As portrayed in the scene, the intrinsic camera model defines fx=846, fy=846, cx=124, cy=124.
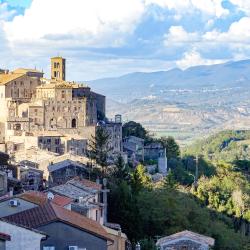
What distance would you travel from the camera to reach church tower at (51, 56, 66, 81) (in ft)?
308

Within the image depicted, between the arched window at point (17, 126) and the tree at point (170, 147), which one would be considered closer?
the arched window at point (17, 126)

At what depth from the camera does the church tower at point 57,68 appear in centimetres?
9394

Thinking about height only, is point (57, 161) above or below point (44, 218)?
below

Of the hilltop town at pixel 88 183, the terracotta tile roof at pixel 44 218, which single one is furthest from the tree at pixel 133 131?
the terracotta tile roof at pixel 44 218

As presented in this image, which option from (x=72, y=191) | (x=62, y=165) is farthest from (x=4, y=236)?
(x=62, y=165)

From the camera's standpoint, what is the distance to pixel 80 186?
116 ft

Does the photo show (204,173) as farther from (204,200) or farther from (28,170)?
(28,170)

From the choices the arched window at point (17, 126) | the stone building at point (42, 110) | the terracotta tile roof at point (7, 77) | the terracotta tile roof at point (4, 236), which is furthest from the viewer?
the terracotta tile roof at point (7, 77)

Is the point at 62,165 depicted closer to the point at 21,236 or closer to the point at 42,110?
the point at 42,110

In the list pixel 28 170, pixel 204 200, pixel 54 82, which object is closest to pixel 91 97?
pixel 54 82

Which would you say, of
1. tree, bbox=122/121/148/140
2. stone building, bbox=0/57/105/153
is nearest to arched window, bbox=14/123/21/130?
stone building, bbox=0/57/105/153

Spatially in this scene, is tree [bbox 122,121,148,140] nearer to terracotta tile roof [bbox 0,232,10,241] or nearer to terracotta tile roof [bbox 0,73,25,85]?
terracotta tile roof [bbox 0,73,25,85]

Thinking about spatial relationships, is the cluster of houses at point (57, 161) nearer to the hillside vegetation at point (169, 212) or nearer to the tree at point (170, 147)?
the hillside vegetation at point (169, 212)

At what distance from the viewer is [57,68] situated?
9444 cm
